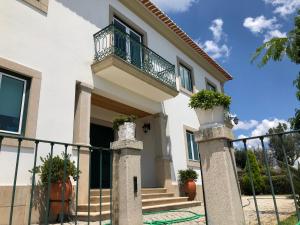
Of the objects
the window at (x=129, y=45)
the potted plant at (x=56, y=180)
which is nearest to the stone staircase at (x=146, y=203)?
the potted plant at (x=56, y=180)

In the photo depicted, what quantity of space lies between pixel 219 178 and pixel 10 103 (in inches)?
207

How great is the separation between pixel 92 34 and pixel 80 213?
19.3ft

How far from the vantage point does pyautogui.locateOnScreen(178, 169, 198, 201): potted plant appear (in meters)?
10.7

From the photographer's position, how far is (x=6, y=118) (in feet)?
20.0

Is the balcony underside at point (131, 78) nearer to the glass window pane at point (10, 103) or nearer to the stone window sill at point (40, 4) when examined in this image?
the stone window sill at point (40, 4)

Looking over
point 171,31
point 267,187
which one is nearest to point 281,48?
point 171,31

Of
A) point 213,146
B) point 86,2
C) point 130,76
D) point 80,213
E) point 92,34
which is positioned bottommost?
point 80,213

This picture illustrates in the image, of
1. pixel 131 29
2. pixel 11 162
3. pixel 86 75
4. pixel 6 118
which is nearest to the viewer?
pixel 11 162

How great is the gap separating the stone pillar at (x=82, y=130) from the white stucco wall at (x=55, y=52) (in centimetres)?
23

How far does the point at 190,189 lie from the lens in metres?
10.7

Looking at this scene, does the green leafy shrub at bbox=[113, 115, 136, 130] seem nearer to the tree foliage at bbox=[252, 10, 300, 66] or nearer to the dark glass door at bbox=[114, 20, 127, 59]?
the dark glass door at bbox=[114, 20, 127, 59]

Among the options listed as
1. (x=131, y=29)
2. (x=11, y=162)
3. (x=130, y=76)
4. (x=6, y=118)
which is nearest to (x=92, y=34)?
(x=130, y=76)

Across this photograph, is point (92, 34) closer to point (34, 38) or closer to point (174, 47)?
point (34, 38)

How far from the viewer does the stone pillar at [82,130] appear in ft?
23.0
